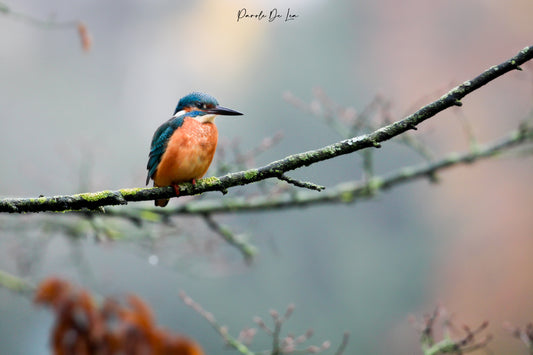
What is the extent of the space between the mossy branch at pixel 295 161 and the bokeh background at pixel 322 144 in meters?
9.54

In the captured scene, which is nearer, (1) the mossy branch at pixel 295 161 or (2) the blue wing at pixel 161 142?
(1) the mossy branch at pixel 295 161

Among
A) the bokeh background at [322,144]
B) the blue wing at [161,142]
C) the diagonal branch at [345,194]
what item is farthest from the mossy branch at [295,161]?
the bokeh background at [322,144]

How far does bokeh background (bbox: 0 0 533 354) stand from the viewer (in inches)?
506

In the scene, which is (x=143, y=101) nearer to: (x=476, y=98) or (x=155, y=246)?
(x=476, y=98)

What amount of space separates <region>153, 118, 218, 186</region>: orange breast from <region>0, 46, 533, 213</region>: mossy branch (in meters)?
0.33

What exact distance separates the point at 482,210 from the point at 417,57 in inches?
185

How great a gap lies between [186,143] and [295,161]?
850mm

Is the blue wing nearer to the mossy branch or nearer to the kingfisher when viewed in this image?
the kingfisher

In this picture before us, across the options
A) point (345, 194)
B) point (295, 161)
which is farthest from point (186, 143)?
point (345, 194)

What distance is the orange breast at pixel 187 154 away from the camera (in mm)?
2482

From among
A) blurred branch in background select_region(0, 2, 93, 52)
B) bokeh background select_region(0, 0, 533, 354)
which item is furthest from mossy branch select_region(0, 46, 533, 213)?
bokeh background select_region(0, 0, 533, 354)

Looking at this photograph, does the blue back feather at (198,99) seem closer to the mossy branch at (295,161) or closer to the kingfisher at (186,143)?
the kingfisher at (186,143)

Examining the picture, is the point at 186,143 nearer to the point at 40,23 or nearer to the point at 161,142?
the point at 161,142

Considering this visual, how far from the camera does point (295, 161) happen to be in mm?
1875
